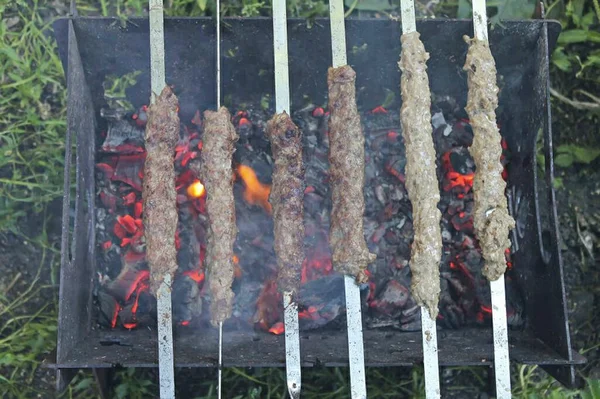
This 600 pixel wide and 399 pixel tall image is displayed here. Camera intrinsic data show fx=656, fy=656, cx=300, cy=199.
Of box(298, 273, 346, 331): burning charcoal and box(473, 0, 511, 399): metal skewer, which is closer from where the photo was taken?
box(473, 0, 511, 399): metal skewer

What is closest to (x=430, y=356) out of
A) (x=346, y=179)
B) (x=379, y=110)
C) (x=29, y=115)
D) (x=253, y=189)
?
(x=346, y=179)

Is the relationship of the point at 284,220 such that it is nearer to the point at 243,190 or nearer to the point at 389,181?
the point at 243,190

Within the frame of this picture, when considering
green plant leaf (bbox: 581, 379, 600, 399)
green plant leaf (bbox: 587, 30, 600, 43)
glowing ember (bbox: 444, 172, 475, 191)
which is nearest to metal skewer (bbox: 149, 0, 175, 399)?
glowing ember (bbox: 444, 172, 475, 191)

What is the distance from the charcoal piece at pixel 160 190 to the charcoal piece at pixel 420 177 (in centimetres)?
139

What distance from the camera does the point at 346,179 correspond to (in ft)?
12.6

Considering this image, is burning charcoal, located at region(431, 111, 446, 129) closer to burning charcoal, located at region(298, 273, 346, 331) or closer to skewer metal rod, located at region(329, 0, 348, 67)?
skewer metal rod, located at region(329, 0, 348, 67)

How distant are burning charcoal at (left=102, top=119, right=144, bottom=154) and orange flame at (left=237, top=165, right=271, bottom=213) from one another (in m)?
0.72

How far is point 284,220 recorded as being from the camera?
382cm

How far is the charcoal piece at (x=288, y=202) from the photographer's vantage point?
381cm

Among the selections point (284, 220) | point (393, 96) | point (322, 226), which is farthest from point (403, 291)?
point (393, 96)

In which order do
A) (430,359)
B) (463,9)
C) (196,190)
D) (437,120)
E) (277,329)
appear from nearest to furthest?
1. (430,359)
2. (277,329)
3. (196,190)
4. (437,120)
5. (463,9)

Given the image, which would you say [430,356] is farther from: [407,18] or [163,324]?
[407,18]

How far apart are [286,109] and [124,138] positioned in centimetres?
126

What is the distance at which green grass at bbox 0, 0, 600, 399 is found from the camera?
178 inches
